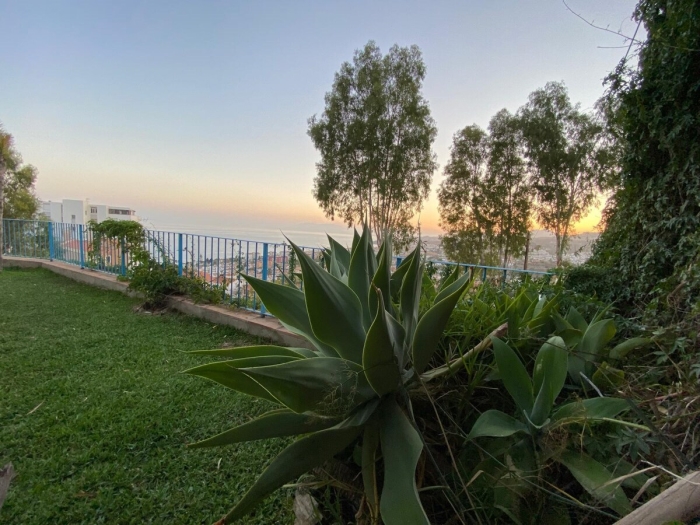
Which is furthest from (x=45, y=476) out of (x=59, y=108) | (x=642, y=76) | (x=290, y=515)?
(x=59, y=108)

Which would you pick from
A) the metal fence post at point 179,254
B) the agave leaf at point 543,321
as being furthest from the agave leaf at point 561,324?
the metal fence post at point 179,254

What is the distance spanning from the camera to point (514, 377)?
91cm

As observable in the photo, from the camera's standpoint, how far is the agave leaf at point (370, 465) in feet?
2.70

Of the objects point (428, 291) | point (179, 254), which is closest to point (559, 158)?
point (179, 254)

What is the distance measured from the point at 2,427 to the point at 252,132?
8.58m

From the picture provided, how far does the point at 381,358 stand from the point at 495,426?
1.13 ft

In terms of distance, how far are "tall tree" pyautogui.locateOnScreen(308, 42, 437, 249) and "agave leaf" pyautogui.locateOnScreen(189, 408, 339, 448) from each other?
559 inches

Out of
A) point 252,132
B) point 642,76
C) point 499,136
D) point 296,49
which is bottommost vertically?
point 642,76

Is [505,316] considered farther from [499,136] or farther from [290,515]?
[499,136]

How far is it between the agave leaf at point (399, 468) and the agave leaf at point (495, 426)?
164 mm

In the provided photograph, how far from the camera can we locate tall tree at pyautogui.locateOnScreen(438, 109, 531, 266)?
15.1 meters

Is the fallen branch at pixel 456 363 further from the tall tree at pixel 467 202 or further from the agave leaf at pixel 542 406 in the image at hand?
the tall tree at pixel 467 202

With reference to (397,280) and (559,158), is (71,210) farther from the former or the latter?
(559,158)

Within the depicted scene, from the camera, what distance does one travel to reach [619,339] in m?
1.43
